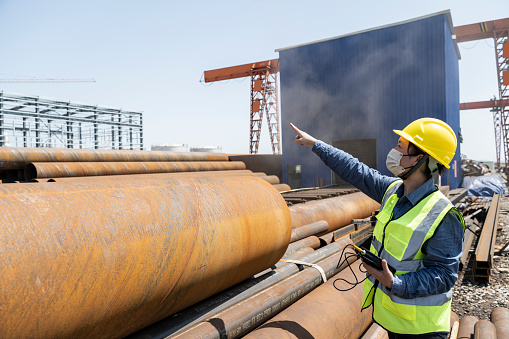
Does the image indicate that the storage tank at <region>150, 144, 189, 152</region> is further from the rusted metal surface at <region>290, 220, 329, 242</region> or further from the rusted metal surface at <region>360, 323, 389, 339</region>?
the rusted metal surface at <region>360, 323, 389, 339</region>

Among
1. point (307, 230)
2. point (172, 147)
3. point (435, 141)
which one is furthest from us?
point (172, 147)

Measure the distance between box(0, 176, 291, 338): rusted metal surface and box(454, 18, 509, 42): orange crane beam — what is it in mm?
26049

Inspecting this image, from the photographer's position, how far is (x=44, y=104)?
997 inches

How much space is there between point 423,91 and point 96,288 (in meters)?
13.3

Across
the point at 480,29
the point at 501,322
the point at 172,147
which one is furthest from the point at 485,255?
the point at 172,147

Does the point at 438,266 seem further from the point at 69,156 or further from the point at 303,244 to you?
the point at 69,156

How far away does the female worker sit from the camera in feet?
5.43

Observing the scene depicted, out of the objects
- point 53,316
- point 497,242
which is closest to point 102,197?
point 53,316

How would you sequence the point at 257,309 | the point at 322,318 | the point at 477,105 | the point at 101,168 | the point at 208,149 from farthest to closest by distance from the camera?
the point at 477,105 < the point at 208,149 < the point at 101,168 < the point at 322,318 < the point at 257,309

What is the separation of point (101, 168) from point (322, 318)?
15.1 feet

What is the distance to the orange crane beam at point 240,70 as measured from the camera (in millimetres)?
25016

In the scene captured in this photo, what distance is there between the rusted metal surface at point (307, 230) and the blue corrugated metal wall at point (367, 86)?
930 centimetres

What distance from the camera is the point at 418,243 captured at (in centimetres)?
169

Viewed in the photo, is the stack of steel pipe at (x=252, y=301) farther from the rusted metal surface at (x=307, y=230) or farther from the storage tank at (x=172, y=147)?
the storage tank at (x=172, y=147)
